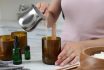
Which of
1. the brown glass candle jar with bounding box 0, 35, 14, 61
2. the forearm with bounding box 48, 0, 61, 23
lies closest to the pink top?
the forearm with bounding box 48, 0, 61, 23

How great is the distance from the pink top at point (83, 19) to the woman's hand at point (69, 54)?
0.12 metres

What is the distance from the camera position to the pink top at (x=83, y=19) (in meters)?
1.04

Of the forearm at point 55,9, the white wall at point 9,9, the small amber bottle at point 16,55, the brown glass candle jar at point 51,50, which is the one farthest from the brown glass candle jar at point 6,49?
the white wall at point 9,9

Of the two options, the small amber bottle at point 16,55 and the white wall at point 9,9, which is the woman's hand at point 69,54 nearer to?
the small amber bottle at point 16,55

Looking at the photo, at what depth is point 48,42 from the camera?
975 mm

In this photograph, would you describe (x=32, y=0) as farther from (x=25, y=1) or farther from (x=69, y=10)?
(x=69, y=10)

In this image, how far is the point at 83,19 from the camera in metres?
1.08

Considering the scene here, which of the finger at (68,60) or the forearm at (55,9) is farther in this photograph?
the forearm at (55,9)

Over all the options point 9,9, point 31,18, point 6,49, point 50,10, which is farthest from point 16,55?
point 9,9

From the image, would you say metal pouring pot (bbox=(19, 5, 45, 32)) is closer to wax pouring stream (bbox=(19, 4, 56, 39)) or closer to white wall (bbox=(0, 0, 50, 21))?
wax pouring stream (bbox=(19, 4, 56, 39))

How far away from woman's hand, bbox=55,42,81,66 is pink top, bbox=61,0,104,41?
0.12 meters

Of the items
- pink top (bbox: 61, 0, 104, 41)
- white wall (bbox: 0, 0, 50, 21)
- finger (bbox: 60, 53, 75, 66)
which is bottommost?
finger (bbox: 60, 53, 75, 66)

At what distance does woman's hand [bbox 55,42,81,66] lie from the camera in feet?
3.07

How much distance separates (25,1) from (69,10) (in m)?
0.96
